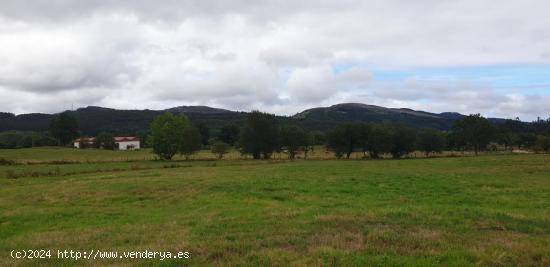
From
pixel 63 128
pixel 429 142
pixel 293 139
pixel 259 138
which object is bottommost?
pixel 429 142

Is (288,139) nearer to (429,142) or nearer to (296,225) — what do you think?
(429,142)

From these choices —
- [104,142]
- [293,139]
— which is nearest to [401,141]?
[293,139]

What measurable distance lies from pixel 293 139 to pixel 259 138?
7764mm

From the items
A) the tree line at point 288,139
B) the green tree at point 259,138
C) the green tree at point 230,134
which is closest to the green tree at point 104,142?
the green tree at point 230,134

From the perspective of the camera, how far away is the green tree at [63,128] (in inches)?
6225

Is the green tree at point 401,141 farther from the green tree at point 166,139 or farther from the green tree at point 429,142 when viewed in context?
the green tree at point 166,139

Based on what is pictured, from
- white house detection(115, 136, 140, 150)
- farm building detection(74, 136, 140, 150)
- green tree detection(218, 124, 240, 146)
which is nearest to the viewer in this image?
green tree detection(218, 124, 240, 146)

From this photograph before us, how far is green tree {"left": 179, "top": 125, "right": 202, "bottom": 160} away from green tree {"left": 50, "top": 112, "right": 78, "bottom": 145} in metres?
68.5

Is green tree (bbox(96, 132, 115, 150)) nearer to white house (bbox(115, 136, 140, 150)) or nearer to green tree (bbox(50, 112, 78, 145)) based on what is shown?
green tree (bbox(50, 112, 78, 145))

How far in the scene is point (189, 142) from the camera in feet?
352

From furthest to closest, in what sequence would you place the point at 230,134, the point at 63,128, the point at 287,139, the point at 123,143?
the point at 123,143 → the point at 63,128 → the point at 230,134 → the point at 287,139

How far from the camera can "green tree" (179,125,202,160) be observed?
350ft

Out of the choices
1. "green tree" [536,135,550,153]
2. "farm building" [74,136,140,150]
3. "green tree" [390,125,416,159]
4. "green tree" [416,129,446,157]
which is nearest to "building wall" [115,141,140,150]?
"farm building" [74,136,140,150]

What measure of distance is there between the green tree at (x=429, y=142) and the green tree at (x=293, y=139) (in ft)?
89.0
